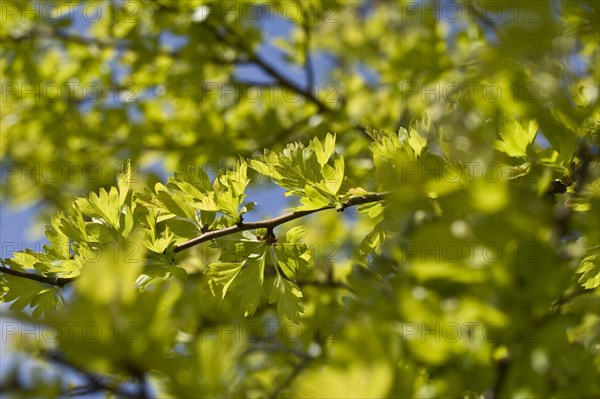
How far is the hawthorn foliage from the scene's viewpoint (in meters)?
0.54

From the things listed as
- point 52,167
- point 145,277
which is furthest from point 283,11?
point 145,277

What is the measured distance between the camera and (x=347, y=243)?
87.7 inches

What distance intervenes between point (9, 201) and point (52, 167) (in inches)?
33.2

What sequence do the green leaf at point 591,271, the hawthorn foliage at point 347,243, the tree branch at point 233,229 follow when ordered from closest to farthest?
the hawthorn foliage at point 347,243
the green leaf at point 591,271
the tree branch at point 233,229

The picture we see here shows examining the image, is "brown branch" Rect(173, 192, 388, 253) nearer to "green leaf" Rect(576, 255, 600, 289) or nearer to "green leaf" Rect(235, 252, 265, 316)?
"green leaf" Rect(235, 252, 265, 316)

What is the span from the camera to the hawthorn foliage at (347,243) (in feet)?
1.78

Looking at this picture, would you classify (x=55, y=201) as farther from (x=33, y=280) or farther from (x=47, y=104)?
(x=33, y=280)

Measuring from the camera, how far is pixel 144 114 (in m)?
2.52

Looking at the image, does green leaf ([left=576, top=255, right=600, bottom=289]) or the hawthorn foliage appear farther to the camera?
green leaf ([left=576, top=255, right=600, bottom=289])

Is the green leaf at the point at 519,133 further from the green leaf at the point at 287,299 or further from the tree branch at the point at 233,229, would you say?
the green leaf at the point at 287,299

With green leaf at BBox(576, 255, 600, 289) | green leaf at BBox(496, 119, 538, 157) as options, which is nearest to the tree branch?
green leaf at BBox(496, 119, 538, 157)

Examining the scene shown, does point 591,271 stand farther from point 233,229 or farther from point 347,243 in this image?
point 347,243

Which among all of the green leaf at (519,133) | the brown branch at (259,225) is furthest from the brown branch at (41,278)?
the green leaf at (519,133)

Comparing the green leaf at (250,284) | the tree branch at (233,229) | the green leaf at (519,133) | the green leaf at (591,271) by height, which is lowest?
the green leaf at (250,284)
